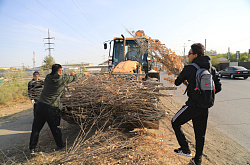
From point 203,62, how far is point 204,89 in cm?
47

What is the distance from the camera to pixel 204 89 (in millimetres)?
2611

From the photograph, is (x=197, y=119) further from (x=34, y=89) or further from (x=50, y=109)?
(x=34, y=89)

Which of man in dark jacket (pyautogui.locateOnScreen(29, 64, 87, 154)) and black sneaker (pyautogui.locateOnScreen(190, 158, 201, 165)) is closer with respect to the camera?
black sneaker (pyautogui.locateOnScreen(190, 158, 201, 165))

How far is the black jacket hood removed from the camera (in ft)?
8.89

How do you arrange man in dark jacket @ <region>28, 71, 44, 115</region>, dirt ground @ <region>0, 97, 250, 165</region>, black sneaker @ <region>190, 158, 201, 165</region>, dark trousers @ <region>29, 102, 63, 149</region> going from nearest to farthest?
black sneaker @ <region>190, 158, 201, 165</region>
dirt ground @ <region>0, 97, 250, 165</region>
dark trousers @ <region>29, 102, 63, 149</region>
man in dark jacket @ <region>28, 71, 44, 115</region>

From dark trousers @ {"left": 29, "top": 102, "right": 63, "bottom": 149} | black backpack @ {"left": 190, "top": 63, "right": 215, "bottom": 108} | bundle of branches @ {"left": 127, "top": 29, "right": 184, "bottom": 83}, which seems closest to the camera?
black backpack @ {"left": 190, "top": 63, "right": 215, "bottom": 108}

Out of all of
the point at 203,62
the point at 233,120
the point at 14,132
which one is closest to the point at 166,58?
the point at 203,62

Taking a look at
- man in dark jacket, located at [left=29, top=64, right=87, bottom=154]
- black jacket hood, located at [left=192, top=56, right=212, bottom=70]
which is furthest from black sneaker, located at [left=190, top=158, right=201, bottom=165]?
man in dark jacket, located at [left=29, top=64, right=87, bottom=154]

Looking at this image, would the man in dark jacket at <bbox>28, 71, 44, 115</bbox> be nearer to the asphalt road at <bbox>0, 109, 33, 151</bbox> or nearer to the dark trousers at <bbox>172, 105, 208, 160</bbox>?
the asphalt road at <bbox>0, 109, 33, 151</bbox>

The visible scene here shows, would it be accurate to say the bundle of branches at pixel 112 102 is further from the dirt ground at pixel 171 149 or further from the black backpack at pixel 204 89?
the black backpack at pixel 204 89

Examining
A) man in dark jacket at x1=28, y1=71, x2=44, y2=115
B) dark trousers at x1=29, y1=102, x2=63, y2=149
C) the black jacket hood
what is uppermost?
the black jacket hood

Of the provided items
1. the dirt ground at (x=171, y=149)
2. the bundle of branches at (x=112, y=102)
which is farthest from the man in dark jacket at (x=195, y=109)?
the bundle of branches at (x=112, y=102)

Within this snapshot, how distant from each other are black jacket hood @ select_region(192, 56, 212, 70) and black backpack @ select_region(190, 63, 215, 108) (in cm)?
9

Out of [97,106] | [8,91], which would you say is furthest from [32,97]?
[8,91]
